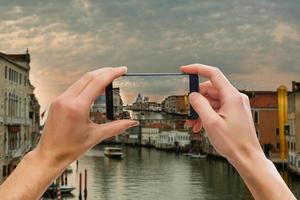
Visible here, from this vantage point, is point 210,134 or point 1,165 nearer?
point 210,134

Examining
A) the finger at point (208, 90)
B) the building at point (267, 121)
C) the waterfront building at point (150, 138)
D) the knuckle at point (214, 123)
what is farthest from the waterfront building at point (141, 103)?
the waterfront building at point (150, 138)

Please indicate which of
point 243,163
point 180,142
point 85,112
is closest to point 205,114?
point 243,163

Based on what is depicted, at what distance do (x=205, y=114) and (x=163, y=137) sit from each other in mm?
101680

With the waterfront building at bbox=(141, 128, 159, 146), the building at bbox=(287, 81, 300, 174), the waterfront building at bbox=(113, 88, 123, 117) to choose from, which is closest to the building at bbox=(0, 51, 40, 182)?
→ the building at bbox=(287, 81, 300, 174)

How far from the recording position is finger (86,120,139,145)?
161cm

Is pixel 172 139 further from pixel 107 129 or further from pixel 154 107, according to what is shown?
pixel 107 129

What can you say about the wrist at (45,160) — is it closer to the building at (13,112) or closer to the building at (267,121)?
the building at (13,112)

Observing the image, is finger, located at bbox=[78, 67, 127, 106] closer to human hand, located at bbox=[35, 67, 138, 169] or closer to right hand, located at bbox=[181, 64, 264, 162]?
human hand, located at bbox=[35, 67, 138, 169]

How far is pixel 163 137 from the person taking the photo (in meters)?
103

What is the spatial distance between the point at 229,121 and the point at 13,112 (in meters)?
31.6

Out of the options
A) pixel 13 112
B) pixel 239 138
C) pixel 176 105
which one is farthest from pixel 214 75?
pixel 13 112

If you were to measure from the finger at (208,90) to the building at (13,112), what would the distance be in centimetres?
2786

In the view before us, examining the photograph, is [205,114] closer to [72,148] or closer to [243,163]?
[243,163]

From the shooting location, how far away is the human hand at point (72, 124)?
1.54 metres
